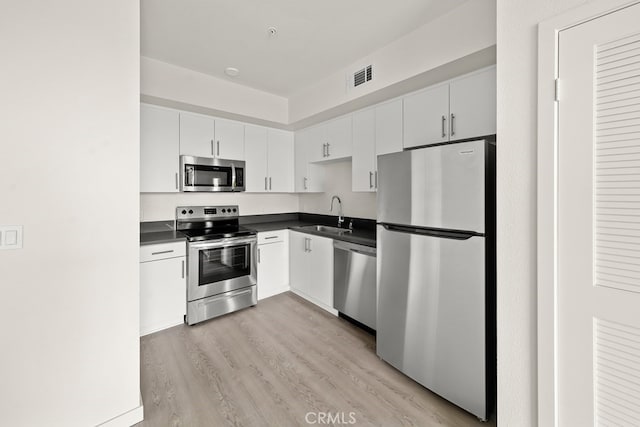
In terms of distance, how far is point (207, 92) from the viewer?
2.98 m

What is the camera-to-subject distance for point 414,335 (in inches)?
75.9

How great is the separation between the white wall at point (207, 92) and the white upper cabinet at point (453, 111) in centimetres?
177

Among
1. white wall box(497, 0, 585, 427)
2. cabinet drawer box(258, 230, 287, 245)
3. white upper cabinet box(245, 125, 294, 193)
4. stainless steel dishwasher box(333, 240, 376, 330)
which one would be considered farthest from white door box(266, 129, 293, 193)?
white wall box(497, 0, 585, 427)

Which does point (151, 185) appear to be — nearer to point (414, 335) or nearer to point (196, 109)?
point (196, 109)

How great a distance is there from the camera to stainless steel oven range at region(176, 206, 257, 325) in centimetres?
289

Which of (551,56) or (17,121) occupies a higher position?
(551,56)

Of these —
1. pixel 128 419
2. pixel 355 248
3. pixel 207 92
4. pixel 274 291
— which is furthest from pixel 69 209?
pixel 274 291

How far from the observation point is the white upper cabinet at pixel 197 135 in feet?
10.2

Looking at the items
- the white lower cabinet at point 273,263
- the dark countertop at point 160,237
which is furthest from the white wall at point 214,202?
the white lower cabinet at point 273,263

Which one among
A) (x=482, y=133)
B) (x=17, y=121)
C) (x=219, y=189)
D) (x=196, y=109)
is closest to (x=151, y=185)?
(x=219, y=189)

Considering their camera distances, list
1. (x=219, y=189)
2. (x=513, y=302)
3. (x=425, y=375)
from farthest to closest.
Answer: (x=219, y=189) → (x=425, y=375) → (x=513, y=302)

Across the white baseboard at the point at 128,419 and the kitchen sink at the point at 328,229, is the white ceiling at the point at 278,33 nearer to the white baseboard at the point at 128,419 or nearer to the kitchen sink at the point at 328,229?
the kitchen sink at the point at 328,229

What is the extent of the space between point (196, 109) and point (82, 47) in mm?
1662

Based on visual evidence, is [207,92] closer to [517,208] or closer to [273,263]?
[273,263]
